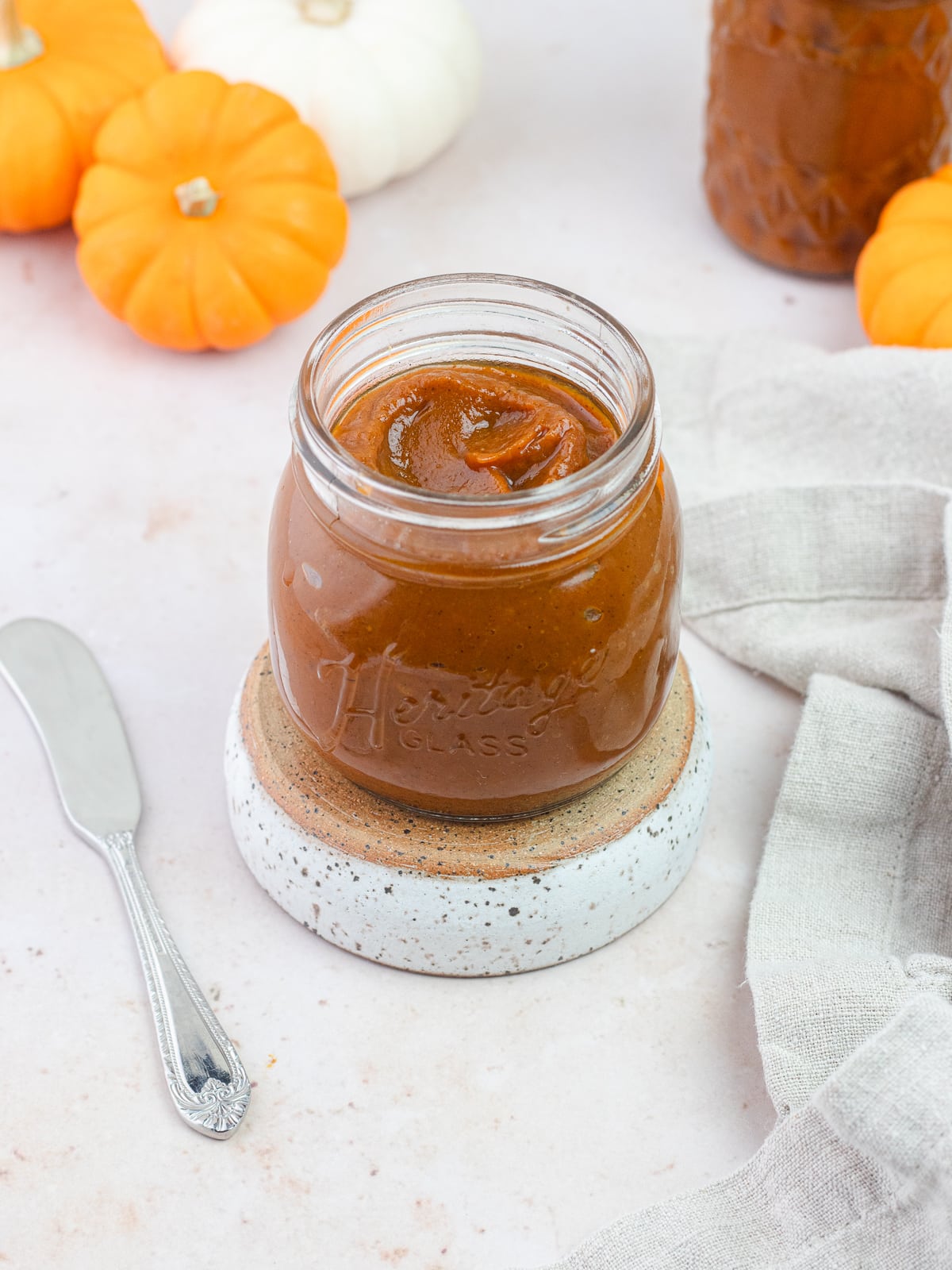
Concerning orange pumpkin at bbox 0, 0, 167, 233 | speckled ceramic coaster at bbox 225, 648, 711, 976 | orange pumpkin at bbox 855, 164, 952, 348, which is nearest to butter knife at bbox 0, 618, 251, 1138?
speckled ceramic coaster at bbox 225, 648, 711, 976

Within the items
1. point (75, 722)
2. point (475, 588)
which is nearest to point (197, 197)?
point (75, 722)

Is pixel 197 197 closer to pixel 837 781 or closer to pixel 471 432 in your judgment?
pixel 471 432

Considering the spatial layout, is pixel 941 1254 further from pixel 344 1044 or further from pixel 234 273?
pixel 234 273

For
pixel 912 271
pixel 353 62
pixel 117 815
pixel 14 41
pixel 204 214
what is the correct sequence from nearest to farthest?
pixel 117 815, pixel 912 271, pixel 204 214, pixel 14 41, pixel 353 62

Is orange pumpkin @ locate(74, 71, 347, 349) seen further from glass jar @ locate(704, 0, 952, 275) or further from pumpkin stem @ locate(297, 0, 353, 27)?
glass jar @ locate(704, 0, 952, 275)

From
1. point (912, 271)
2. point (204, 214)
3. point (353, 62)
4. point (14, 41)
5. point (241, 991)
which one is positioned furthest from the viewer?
point (353, 62)

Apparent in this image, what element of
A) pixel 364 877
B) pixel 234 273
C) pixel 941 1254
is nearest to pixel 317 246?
pixel 234 273

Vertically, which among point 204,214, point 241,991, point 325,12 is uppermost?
point 325,12
